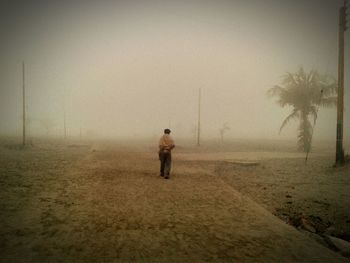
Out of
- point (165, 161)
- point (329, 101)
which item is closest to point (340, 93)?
point (165, 161)

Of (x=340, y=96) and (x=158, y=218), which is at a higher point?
(x=340, y=96)

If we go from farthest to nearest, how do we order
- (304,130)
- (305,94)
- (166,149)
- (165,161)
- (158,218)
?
(304,130) → (305,94) → (165,161) → (166,149) → (158,218)

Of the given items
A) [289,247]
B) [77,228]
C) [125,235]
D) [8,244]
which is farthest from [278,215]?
[8,244]

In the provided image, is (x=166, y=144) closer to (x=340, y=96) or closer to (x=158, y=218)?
(x=158, y=218)

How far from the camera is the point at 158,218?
23.1ft

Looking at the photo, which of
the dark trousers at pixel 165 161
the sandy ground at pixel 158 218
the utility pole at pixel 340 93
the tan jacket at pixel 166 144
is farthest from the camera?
the utility pole at pixel 340 93

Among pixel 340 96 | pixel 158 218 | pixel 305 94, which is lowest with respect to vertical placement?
pixel 158 218

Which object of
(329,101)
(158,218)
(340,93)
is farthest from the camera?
(329,101)

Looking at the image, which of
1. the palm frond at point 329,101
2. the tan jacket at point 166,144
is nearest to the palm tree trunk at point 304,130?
the palm frond at point 329,101

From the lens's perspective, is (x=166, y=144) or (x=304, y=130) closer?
(x=166, y=144)

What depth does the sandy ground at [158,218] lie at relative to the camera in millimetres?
4941

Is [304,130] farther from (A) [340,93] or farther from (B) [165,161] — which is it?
(B) [165,161]

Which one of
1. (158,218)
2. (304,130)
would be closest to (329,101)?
(304,130)

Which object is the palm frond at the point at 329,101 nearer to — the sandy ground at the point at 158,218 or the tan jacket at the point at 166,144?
the sandy ground at the point at 158,218
